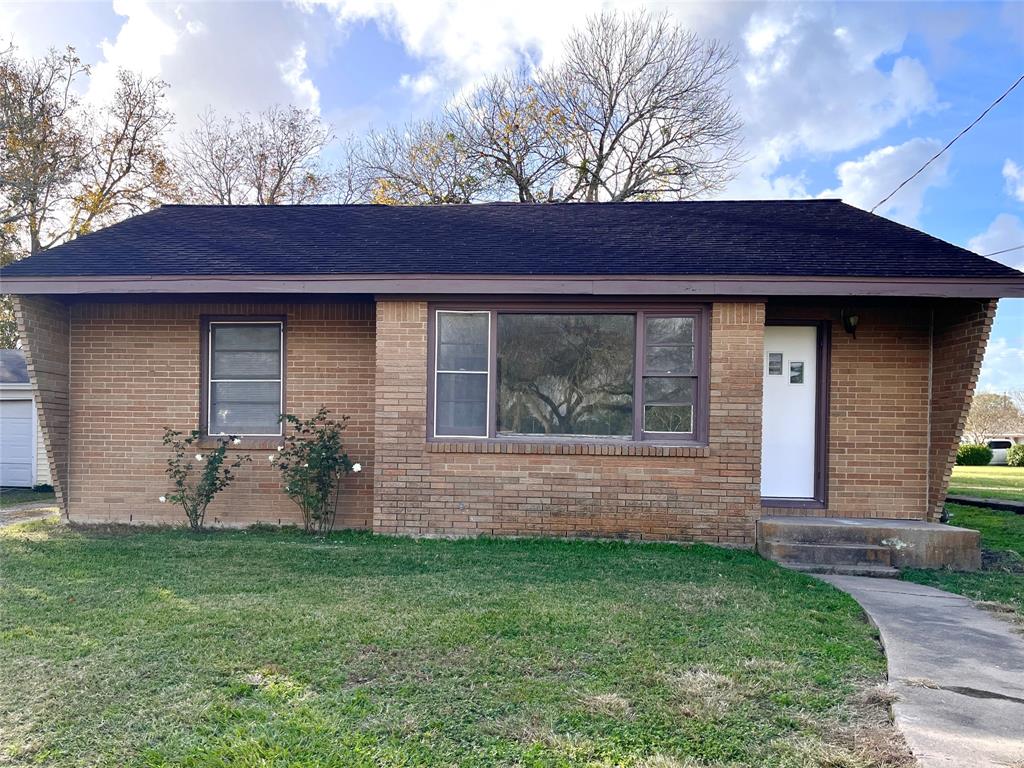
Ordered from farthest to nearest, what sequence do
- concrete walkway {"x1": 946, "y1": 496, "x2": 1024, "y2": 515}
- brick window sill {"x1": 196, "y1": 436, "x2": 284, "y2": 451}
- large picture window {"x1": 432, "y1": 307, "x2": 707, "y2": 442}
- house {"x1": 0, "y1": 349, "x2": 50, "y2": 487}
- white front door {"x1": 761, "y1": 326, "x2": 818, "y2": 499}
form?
house {"x1": 0, "y1": 349, "x2": 50, "y2": 487} < concrete walkway {"x1": 946, "y1": 496, "x2": 1024, "y2": 515} < brick window sill {"x1": 196, "y1": 436, "x2": 284, "y2": 451} < white front door {"x1": 761, "y1": 326, "x2": 818, "y2": 499} < large picture window {"x1": 432, "y1": 307, "x2": 707, "y2": 442}

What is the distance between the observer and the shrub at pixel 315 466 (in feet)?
23.4

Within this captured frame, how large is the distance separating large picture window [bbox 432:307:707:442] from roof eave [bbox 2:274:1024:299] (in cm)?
43

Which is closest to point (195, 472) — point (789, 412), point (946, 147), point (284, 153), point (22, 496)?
point (22, 496)

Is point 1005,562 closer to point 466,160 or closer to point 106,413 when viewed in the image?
point 106,413

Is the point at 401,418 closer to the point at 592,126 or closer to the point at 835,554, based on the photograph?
the point at 835,554

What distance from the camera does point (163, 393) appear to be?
305 inches

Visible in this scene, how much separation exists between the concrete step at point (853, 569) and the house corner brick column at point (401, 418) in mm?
3865

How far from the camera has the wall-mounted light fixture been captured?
7145mm

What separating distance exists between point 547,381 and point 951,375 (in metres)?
4.35


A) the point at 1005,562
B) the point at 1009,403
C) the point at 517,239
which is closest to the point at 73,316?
the point at 517,239

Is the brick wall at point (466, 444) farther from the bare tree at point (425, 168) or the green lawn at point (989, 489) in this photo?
the bare tree at point (425, 168)

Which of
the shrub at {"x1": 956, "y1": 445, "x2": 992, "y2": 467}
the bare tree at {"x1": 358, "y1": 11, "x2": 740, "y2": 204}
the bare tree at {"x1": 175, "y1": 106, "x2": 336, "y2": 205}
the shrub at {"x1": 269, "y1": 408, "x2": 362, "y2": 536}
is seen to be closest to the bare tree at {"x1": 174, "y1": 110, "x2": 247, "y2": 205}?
the bare tree at {"x1": 175, "y1": 106, "x2": 336, "y2": 205}

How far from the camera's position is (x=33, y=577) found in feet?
17.0

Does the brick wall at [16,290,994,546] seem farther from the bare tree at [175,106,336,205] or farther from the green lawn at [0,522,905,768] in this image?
the bare tree at [175,106,336,205]
